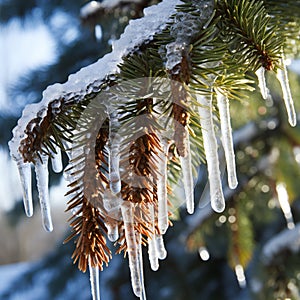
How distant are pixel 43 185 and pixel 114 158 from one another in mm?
108

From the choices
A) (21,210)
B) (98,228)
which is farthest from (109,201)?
(21,210)

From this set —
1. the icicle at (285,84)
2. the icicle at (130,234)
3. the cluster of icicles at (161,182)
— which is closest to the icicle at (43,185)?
the cluster of icicles at (161,182)

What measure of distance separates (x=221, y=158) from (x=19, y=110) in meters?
0.68

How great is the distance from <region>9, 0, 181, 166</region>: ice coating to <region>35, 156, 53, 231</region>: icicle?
2 cm

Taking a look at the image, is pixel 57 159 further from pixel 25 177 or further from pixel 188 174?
pixel 188 174

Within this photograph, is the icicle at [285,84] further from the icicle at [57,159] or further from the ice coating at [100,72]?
the icicle at [57,159]

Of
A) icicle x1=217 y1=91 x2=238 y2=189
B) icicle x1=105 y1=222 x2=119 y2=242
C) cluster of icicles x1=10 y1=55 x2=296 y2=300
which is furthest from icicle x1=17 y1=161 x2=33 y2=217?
icicle x1=217 y1=91 x2=238 y2=189

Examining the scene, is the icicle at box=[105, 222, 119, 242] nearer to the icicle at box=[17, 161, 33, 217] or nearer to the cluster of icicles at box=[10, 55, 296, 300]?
the cluster of icicles at box=[10, 55, 296, 300]

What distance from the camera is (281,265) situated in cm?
122

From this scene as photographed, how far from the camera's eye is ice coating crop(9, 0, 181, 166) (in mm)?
432

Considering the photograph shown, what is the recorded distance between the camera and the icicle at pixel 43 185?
1.52ft

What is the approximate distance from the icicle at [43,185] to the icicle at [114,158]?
0.27 feet

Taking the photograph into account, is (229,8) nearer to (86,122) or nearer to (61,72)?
(86,122)

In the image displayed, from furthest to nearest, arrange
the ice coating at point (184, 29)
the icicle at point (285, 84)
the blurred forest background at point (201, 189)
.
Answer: the blurred forest background at point (201, 189), the icicle at point (285, 84), the ice coating at point (184, 29)
